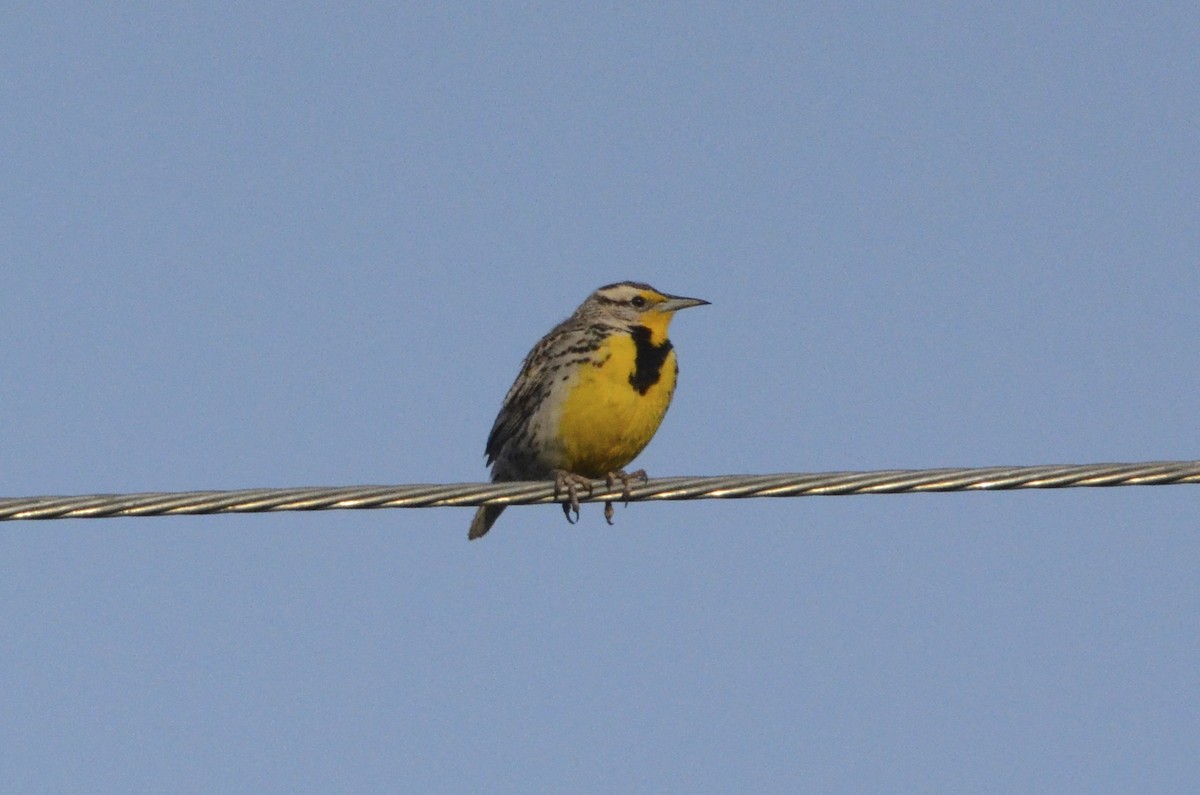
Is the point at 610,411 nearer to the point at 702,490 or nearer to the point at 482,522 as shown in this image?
the point at 482,522

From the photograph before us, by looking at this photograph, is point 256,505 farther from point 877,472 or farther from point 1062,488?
point 1062,488

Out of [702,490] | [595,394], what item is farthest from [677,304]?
[702,490]

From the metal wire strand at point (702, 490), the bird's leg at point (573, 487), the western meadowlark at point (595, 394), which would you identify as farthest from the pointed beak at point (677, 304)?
the metal wire strand at point (702, 490)

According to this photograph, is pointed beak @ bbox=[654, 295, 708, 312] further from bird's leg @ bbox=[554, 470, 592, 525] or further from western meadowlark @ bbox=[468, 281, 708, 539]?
bird's leg @ bbox=[554, 470, 592, 525]

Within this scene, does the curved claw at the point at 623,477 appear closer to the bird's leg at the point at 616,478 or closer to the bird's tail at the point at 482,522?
the bird's leg at the point at 616,478

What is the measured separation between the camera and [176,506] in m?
6.29

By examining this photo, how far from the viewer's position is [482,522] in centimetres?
1034

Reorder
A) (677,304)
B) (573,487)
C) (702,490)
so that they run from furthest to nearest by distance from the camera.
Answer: (677,304) < (573,487) < (702,490)

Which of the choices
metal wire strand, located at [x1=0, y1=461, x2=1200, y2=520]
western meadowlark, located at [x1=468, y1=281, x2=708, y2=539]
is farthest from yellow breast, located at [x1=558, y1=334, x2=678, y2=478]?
metal wire strand, located at [x1=0, y1=461, x2=1200, y2=520]

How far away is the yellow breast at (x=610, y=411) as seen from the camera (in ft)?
29.7

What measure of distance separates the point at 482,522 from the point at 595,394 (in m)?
1.57

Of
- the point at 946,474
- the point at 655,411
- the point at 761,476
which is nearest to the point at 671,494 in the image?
the point at 761,476

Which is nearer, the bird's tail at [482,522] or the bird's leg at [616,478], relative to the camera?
the bird's leg at [616,478]

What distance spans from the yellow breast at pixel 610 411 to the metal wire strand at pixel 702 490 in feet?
7.22
